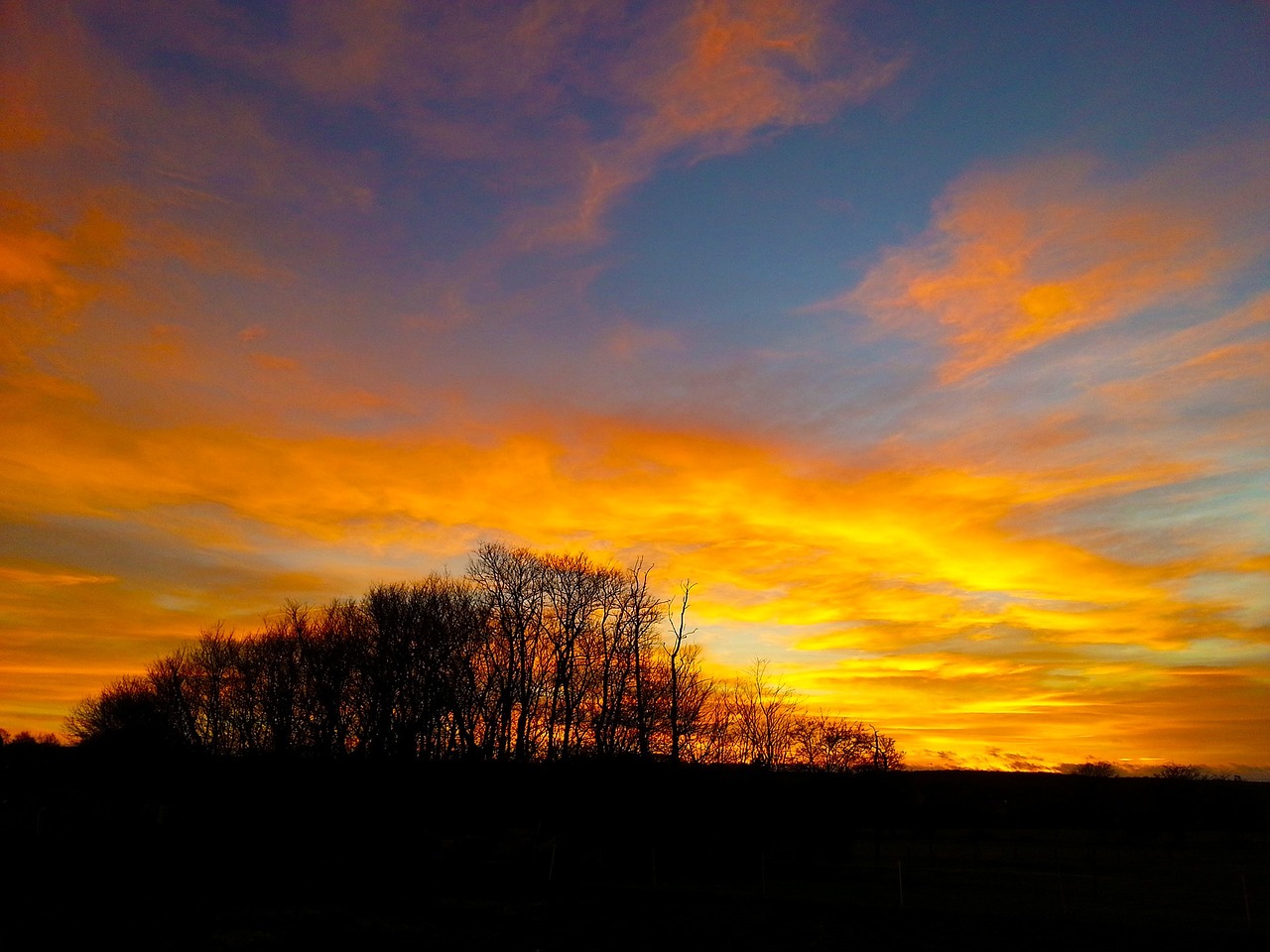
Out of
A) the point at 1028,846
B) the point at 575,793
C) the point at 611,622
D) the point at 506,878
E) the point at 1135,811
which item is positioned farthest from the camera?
the point at 1135,811

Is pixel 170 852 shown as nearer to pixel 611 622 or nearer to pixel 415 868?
pixel 415 868

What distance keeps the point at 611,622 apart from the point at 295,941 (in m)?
46.3

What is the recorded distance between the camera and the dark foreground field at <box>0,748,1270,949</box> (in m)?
26.1

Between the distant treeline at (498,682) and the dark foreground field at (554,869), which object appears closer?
the dark foreground field at (554,869)

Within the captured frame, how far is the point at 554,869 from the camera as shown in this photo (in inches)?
1683

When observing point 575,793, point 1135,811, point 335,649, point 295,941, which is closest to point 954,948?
point 295,941

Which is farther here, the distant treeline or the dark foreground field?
the distant treeline

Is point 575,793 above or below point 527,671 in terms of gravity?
below

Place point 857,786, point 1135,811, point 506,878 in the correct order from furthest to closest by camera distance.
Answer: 1. point 1135,811
2. point 857,786
3. point 506,878

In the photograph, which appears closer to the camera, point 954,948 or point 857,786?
point 954,948

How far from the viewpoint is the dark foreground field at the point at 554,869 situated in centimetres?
2612

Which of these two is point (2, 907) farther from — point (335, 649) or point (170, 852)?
point (335, 649)

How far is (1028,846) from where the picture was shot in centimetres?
8225

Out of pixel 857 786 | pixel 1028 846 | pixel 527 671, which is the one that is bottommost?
pixel 1028 846
